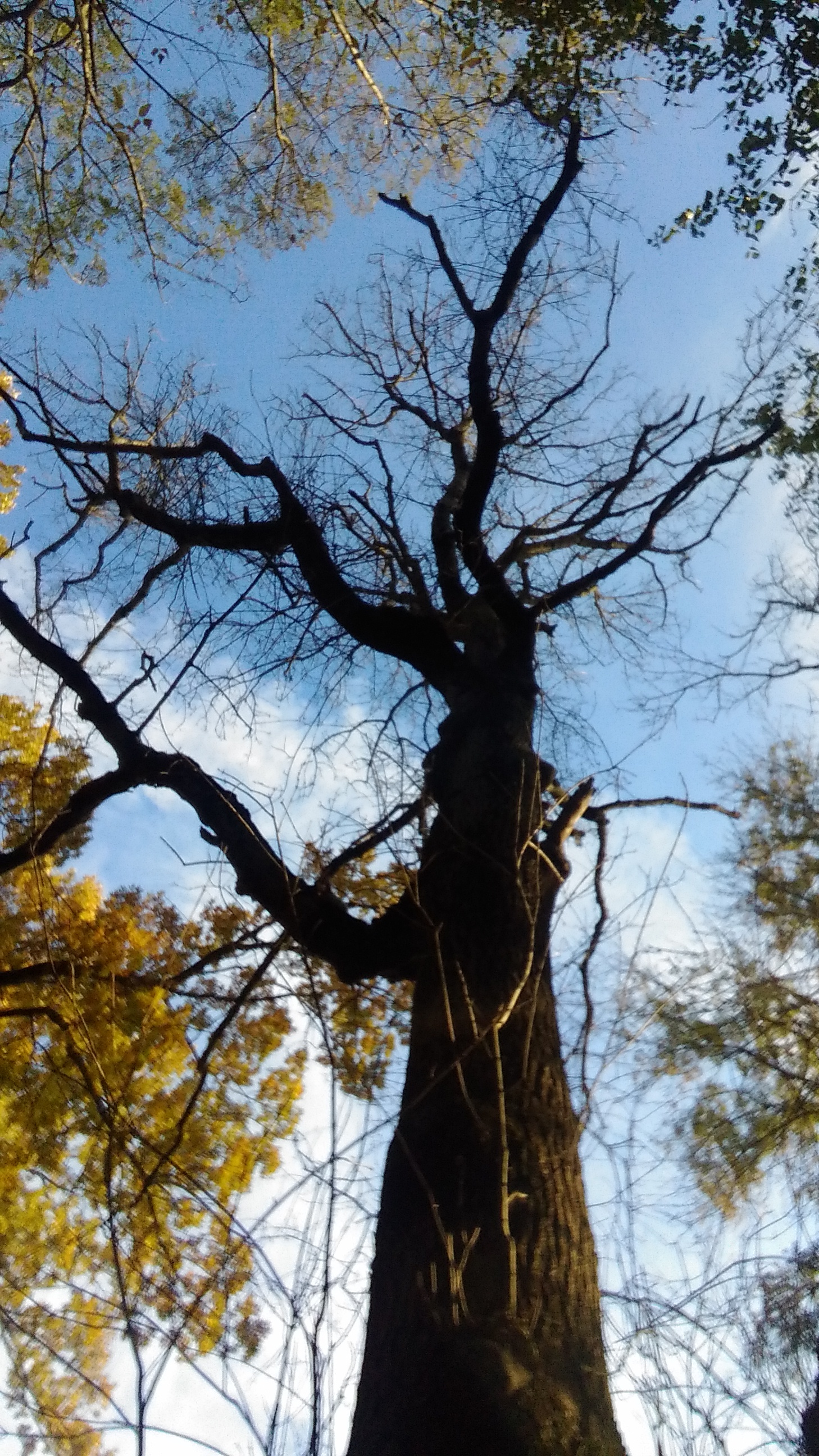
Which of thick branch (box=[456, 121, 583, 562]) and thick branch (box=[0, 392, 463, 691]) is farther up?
thick branch (box=[456, 121, 583, 562])

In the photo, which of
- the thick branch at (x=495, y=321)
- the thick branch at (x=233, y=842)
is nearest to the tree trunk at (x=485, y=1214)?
the thick branch at (x=233, y=842)

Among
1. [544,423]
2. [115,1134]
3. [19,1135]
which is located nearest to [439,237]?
[544,423]

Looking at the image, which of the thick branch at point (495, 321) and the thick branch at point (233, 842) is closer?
the thick branch at point (233, 842)

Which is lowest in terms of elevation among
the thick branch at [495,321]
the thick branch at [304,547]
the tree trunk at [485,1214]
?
the tree trunk at [485,1214]

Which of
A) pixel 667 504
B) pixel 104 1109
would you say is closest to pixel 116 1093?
pixel 104 1109

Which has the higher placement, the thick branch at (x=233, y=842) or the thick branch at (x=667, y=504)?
the thick branch at (x=667, y=504)

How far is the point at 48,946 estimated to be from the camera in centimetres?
209

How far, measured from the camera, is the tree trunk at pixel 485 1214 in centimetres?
191

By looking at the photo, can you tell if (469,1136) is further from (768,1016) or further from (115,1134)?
(768,1016)

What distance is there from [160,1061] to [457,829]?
8.28ft

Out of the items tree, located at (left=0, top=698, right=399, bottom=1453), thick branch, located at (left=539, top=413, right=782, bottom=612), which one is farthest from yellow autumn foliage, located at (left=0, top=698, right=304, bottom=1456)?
thick branch, located at (left=539, top=413, right=782, bottom=612)

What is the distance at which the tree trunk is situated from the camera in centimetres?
191

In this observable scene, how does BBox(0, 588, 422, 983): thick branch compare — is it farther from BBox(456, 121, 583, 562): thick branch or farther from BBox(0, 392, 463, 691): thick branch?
BBox(456, 121, 583, 562): thick branch

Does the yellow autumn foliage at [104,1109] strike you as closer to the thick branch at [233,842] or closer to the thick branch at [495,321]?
the thick branch at [233,842]
